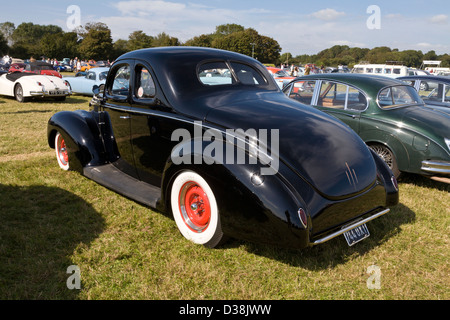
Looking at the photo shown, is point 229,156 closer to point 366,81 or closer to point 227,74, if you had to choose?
point 227,74

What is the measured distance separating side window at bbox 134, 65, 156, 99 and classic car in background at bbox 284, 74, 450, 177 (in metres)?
3.37

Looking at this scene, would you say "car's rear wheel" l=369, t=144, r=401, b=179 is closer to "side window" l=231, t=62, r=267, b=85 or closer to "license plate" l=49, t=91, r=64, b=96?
"side window" l=231, t=62, r=267, b=85

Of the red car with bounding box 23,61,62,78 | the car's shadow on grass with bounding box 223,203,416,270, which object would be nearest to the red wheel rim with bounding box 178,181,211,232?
the car's shadow on grass with bounding box 223,203,416,270

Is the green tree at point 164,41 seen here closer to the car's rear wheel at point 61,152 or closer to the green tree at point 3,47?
the green tree at point 3,47

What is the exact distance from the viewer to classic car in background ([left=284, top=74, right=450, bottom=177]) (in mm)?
4879

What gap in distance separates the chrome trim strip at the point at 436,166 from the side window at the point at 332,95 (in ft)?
5.41

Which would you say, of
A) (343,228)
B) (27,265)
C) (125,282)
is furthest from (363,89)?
(27,265)

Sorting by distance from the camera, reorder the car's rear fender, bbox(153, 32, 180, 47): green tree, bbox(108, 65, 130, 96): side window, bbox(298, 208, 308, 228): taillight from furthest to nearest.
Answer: bbox(153, 32, 180, 47): green tree < the car's rear fender < bbox(108, 65, 130, 96): side window < bbox(298, 208, 308, 228): taillight

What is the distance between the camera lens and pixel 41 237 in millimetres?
3443

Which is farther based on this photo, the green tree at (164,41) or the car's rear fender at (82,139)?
the green tree at (164,41)

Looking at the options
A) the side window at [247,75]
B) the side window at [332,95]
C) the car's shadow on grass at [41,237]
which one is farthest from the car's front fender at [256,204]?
the side window at [332,95]

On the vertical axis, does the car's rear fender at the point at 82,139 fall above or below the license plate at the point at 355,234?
above

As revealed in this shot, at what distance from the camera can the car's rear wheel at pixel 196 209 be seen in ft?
10.1
